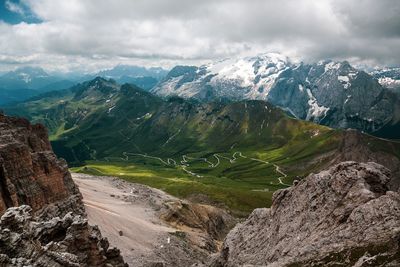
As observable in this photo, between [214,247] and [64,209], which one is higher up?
[64,209]

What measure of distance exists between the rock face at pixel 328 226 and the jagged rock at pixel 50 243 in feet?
72.0

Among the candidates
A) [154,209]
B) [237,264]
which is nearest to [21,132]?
[154,209]

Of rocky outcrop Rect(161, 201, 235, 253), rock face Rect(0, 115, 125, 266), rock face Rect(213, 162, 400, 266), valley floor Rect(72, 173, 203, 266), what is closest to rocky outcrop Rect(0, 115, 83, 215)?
rock face Rect(0, 115, 125, 266)

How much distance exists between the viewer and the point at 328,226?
61562 millimetres

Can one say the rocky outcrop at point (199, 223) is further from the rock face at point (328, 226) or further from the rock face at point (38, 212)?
the rock face at point (328, 226)

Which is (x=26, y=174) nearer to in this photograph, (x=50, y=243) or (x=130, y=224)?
(x=130, y=224)

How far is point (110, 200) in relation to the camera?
165500 mm

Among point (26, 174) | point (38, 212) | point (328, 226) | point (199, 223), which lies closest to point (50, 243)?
point (328, 226)

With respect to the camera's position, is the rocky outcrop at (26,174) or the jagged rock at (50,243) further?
the rocky outcrop at (26,174)

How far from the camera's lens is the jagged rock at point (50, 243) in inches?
1642

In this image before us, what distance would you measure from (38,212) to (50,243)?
48548 mm

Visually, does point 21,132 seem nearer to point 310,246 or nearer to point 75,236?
point 75,236

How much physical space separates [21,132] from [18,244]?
8450 cm

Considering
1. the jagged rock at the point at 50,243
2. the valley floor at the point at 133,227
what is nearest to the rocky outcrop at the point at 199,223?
the valley floor at the point at 133,227
